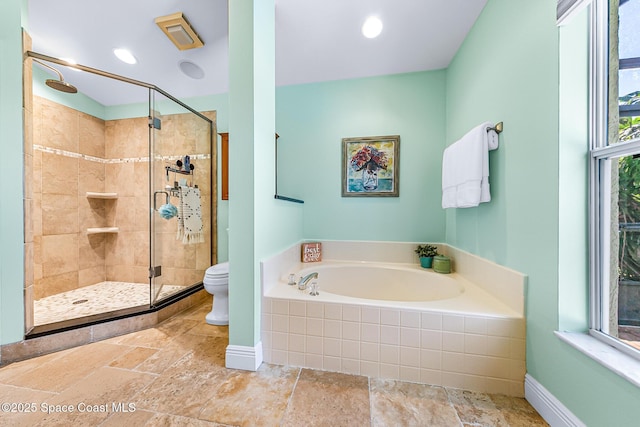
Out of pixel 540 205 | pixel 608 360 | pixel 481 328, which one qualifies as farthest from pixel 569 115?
pixel 481 328

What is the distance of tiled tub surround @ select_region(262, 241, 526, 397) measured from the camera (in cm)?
114

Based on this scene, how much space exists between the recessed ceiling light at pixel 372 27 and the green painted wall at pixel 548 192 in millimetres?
734

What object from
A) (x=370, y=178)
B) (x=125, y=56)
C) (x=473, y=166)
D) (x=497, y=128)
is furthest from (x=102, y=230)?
(x=497, y=128)

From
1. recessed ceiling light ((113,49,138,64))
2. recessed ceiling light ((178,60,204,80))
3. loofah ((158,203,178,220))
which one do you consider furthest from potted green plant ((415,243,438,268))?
recessed ceiling light ((113,49,138,64))

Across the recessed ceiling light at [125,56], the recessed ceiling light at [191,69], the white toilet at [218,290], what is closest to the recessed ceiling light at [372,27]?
the recessed ceiling light at [191,69]

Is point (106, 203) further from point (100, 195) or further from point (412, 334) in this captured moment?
point (412, 334)

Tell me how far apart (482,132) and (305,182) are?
1.55 m

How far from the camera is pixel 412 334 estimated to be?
3.99ft

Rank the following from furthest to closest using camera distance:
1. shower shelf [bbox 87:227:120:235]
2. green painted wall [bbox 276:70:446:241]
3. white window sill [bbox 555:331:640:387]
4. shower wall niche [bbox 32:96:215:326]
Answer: shower shelf [bbox 87:227:120:235] → shower wall niche [bbox 32:96:215:326] → green painted wall [bbox 276:70:446:241] → white window sill [bbox 555:331:640:387]

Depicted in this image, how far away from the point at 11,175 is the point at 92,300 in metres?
1.42

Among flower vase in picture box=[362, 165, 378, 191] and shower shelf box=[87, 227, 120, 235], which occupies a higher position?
flower vase in picture box=[362, 165, 378, 191]

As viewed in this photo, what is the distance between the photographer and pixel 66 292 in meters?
2.41

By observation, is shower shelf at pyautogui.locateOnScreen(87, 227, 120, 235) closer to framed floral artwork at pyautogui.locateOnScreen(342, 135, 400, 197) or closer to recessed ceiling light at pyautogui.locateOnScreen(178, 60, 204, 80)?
recessed ceiling light at pyautogui.locateOnScreen(178, 60, 204, 80)

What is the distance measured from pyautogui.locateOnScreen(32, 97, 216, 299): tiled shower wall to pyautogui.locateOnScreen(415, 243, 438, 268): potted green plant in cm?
236
